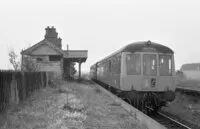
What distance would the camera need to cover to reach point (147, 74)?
11.5m

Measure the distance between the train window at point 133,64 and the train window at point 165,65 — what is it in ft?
3.26

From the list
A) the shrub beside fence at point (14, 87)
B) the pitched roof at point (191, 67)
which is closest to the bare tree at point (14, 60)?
the shrub beside fence at point (14, 87)

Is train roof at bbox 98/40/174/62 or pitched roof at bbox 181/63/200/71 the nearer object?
train roof at bbox 98/40/174/62

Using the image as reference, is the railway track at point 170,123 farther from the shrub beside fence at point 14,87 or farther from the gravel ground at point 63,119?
the shrub beside fence at point 14,87

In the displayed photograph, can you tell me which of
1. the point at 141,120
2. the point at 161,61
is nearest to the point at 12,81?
the point at 141,120

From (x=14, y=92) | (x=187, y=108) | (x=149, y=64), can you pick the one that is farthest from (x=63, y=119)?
(x=187, y=108)

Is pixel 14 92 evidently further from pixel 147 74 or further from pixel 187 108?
pixel 187 108

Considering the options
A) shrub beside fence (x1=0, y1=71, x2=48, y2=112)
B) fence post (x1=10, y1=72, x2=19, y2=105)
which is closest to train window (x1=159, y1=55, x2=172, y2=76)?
shrub beside fence (x1=0, y1=71, x2=48, y2=112)

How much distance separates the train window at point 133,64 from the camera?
11422mm

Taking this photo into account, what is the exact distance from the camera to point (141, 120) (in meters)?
7.83

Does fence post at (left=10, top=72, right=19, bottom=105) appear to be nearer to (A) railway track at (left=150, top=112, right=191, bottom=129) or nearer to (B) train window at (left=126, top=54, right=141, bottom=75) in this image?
(B) train window at (left=126, top=54, right=141, bottom=75)

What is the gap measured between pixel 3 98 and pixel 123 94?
538cm

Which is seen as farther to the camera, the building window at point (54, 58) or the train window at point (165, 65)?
the building window at point (54, 58)

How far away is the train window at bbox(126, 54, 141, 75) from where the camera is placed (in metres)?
11.4
